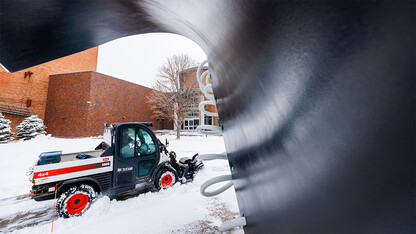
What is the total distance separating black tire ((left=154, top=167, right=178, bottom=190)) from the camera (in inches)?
172

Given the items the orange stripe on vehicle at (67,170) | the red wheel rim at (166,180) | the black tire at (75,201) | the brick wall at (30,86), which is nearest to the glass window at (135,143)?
the orange stripe on vehicle at (67,170)

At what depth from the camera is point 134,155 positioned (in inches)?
165

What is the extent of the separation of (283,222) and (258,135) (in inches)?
9.0

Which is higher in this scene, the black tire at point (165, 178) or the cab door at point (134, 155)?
the cab door at point (134, 155)

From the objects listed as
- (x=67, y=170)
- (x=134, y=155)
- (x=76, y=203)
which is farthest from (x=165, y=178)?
(x=67, y=170)

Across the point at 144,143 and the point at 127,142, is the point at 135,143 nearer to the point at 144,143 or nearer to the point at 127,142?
the point at 127,142

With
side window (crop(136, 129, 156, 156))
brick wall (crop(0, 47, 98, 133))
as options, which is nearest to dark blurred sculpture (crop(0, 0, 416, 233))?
side window (crop(136, 129, 156, 156))

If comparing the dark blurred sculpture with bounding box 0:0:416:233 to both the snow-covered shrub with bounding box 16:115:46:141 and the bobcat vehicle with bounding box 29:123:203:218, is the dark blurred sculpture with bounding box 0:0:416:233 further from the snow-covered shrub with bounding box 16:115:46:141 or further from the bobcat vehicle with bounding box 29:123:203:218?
the snow-covered shrub with bounding box 16:115:46:141

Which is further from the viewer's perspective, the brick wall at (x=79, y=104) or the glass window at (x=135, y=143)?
the brick wall at (x=79, y=104)

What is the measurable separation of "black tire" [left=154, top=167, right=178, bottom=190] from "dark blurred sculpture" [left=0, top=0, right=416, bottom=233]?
4.27 m

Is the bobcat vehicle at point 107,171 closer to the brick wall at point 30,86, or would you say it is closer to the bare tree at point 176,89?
the bare tree at point 176,89

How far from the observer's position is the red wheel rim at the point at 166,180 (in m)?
4.48

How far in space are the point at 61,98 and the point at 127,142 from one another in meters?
20.7

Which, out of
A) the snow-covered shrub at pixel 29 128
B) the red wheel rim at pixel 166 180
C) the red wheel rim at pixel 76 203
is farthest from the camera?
the snow-covered shrub at pixel 29 128
